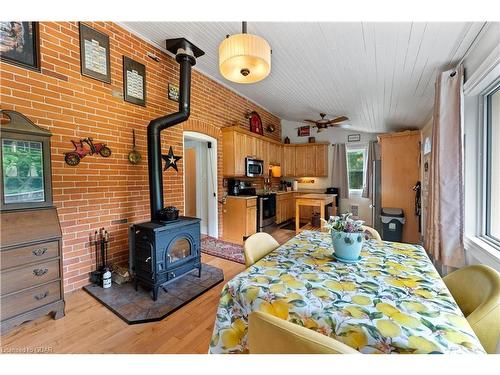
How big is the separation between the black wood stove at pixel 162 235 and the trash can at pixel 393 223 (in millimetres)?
3335

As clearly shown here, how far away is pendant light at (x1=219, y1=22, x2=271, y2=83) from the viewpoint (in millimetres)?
1220

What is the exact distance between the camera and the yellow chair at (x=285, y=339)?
618mm

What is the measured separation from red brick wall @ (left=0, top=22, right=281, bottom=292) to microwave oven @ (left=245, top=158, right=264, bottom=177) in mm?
1669

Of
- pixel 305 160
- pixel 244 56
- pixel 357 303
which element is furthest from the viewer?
pixel 305 160

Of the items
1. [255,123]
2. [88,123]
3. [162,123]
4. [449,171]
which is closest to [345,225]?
[449,171]

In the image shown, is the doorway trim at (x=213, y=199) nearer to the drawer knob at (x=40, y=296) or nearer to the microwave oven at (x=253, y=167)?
the microwave oven at (x=253, y=167)

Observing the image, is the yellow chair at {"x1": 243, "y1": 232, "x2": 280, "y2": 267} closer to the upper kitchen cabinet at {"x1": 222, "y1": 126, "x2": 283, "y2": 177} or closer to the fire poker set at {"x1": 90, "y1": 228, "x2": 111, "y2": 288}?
the fire poker set at {"x1": 90, "y1": 228, "x2": 111, "y2": 288}

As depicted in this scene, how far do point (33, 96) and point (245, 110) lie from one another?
358 centimetres

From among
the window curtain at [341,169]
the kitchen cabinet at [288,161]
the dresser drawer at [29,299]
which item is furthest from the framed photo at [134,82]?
the window curtain at [341,169]

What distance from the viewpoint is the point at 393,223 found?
12.5 ft

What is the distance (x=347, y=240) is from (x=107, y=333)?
1.91 metres

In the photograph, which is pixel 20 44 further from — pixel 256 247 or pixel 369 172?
pixel 369 172

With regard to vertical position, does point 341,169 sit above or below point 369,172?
above

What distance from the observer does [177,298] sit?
2131mm
